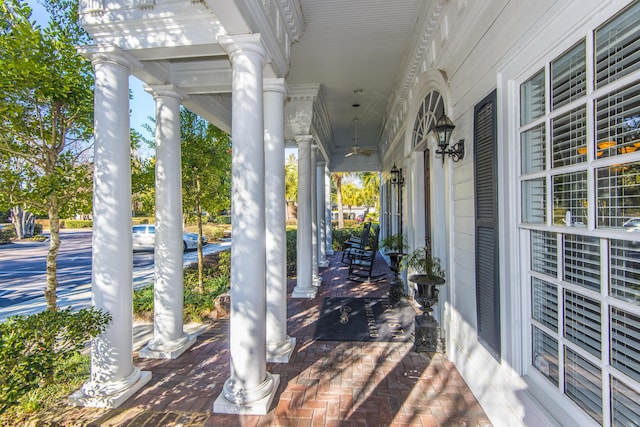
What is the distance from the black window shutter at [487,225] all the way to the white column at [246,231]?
180 cm

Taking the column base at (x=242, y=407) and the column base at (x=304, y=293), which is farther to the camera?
the column base at (x=304, y=293)

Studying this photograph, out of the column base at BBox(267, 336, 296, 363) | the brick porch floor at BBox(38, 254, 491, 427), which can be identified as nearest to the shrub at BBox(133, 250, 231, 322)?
the brick porch floor at BBox(38, 254, 491, 427)

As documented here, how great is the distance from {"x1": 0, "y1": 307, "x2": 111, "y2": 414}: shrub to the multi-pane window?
9.52ft

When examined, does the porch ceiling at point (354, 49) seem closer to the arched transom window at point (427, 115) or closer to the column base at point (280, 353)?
the arched transom window at point (427, 115)

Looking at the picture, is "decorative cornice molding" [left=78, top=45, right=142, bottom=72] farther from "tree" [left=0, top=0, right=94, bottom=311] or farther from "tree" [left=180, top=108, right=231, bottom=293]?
"tree" [left=180, top=108, right=231, bottom=293]

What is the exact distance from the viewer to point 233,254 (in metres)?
2.50

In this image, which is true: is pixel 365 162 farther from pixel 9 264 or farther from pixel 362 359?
pixel 9 264

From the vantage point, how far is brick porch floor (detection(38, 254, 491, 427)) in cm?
239

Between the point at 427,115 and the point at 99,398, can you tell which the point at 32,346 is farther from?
the point at 427,115

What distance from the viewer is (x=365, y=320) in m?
4.54

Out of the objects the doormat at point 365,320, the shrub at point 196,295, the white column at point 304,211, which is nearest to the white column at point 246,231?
the doormat at point 365,320

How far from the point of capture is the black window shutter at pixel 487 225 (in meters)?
2.28

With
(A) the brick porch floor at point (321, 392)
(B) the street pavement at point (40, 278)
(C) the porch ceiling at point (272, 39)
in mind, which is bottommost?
(B) the street pavement at point (40, 278)

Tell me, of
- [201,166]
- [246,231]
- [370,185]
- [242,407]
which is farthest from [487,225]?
[370,185]
